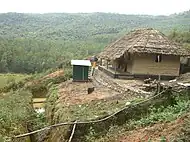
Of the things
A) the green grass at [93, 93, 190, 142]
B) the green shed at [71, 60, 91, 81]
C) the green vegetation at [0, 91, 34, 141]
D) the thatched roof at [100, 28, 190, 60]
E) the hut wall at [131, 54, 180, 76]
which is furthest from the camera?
the green shed at [71, 60, 91, 81]

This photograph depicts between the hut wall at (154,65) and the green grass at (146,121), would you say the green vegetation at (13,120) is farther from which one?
the hut wall at (154,65)

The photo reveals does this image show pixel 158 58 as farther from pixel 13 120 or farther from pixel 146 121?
pixel 146 121

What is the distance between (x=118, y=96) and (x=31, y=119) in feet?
14.4

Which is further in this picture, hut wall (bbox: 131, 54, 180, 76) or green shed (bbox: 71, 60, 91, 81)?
green shed (bbox: 71, 60, 91, 81)

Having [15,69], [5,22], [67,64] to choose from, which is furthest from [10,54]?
[5,22]

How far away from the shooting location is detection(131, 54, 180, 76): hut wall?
24.9 metres

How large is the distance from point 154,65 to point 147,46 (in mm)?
1593

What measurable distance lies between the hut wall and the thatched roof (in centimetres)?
70

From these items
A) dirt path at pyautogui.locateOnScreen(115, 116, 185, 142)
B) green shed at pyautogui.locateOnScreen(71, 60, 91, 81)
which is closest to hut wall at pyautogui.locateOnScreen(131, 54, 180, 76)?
green shed at pyautogui.locateOnScreen(71, 60, 91, 81)

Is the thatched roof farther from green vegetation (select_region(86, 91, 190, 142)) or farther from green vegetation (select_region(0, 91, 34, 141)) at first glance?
green vegetation (select_region(86, 91, 190, 142))

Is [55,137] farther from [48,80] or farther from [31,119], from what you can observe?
[48,80]

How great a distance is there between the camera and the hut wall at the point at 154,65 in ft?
81.7

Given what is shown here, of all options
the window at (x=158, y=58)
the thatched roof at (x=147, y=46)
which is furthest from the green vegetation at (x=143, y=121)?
the window at (x=158, y=58)

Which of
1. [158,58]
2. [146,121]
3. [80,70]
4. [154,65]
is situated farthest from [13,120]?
[158,58]
